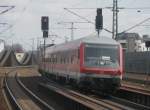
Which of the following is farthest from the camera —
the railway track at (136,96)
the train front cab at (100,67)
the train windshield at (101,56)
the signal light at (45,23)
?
the signal light at (45,23)

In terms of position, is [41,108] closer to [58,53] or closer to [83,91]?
[83,91]

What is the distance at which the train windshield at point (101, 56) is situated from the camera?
28.5 m

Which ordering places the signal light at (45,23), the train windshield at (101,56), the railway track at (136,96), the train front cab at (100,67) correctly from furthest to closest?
the signal light at (45,23) → the train windshield at (101,56) → the train front cab at (100,67) → the railway track at (136,96)

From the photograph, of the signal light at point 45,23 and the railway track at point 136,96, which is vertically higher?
the signal light at point 45,23

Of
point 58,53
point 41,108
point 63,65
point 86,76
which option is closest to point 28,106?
point 41,108

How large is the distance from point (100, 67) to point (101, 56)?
0.63 m

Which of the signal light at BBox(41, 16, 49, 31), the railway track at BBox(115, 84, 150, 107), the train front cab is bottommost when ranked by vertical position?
the railway track at BBox(115, 84, 150, 107)

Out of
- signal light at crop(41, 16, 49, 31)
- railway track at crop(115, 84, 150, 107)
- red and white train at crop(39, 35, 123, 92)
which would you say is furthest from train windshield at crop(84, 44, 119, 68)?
signal light at crop(41, 16, 49, 31)

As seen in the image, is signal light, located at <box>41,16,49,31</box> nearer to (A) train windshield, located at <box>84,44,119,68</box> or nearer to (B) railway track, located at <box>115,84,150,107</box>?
(B) railway track, located at <box>115,84,150,107</box>

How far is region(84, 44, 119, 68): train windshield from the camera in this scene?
28.5m

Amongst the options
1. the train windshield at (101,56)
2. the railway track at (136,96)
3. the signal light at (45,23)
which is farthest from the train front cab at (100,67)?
the signal light at (45,23)

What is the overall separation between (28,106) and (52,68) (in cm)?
1837

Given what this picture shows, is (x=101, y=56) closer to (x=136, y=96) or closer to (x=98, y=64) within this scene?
(x=98, y=64)

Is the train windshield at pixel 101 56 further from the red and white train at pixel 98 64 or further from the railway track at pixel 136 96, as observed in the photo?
the railway track at pixel 136 96
